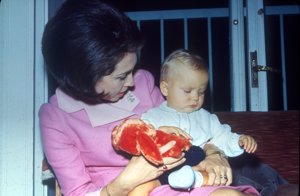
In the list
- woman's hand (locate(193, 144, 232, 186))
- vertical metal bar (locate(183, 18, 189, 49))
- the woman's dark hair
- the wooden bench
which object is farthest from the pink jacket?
vertical metal bar (locate(183, 18, 189, 49))

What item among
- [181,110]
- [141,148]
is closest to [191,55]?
[181,110]

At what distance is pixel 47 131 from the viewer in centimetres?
122

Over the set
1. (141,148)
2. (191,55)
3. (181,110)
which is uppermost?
(191,55)

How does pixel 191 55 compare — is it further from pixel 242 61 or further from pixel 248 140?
pixel 242 61

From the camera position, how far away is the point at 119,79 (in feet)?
3.82

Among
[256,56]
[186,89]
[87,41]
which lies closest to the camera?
[87,41]

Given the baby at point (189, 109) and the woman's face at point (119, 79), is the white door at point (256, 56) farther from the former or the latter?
the woman's face at point (119, 79)

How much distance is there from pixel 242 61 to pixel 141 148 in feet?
5.33

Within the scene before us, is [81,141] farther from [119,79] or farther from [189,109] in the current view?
[189,109]

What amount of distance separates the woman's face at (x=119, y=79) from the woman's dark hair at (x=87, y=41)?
0.02m

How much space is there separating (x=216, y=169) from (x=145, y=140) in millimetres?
262

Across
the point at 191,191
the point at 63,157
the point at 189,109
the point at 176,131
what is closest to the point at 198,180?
the point at 191,191

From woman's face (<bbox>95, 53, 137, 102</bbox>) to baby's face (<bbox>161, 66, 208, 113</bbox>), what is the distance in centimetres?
21

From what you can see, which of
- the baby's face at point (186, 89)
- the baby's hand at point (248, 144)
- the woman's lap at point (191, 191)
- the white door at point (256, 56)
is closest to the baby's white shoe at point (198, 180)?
the woman's lap at point (191, 191)
